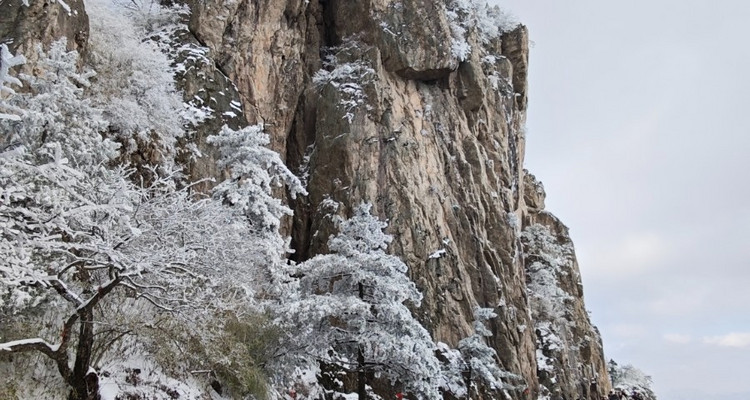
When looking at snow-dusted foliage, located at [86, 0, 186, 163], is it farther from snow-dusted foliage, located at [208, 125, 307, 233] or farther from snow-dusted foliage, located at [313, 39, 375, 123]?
snow-dusted foliage, located at [313, 39, 375, 123]

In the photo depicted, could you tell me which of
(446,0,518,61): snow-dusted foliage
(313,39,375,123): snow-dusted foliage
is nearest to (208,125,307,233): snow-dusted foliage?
(313,39,375,123): snow-dusted foliage

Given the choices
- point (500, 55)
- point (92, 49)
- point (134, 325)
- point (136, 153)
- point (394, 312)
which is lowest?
point (134, 325)

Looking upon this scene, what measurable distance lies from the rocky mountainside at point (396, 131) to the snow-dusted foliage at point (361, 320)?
23.3ft

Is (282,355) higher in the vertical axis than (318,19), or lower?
lower

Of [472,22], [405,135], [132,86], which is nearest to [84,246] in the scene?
[132,86]

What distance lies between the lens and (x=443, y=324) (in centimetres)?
2459

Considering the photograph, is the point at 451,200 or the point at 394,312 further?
the point at 451,200

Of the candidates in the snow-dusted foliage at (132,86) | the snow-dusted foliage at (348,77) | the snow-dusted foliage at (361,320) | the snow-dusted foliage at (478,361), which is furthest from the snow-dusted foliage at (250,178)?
the snow-dusted foliage at (348,77)

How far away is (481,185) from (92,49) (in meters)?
21.5

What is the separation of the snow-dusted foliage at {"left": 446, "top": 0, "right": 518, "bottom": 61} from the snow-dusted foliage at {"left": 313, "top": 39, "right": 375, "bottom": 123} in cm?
611

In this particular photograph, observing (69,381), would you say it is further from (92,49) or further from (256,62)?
(256,62)

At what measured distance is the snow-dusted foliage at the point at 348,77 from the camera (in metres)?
28.0

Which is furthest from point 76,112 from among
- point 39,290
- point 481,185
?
point 481,185

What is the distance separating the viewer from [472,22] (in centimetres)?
3488
